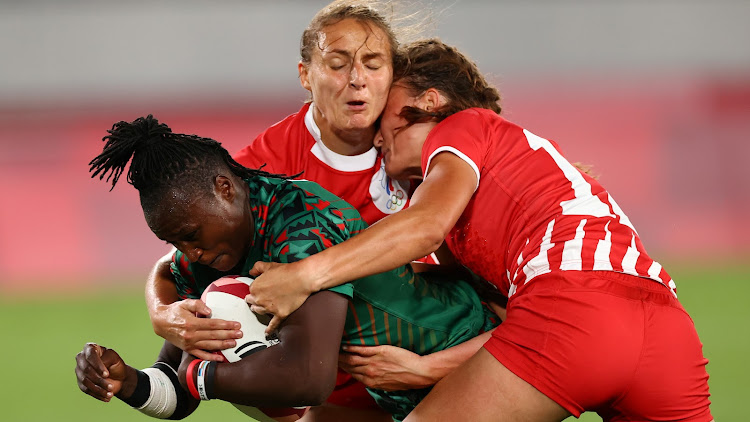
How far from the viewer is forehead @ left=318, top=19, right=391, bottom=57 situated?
144 inches

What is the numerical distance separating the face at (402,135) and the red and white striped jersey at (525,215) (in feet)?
0.80

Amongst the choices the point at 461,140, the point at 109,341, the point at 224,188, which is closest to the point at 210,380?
the point at 224,188

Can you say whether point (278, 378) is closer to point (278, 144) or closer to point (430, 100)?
point (430, 100)

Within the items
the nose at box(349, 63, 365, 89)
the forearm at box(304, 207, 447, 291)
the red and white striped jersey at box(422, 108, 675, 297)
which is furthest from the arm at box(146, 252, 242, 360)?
the nose at box(349, 63, 365, 89)

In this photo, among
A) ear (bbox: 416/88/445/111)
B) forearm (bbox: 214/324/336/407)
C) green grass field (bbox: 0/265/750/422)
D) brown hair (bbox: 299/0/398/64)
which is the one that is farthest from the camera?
green grass field (bbox: 0/265/750/422)

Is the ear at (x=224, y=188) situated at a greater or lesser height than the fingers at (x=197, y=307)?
greater

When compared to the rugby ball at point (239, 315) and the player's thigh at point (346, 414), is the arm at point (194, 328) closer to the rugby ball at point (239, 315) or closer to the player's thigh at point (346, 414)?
the rugby ball at point (239, 315)

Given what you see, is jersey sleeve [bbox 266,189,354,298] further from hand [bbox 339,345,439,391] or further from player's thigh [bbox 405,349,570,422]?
player's thigh [bbox 405,349,570,422]

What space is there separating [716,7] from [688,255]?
15.5ft

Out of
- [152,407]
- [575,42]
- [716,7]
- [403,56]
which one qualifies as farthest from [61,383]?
[716,7]

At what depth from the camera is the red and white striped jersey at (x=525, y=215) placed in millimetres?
2936

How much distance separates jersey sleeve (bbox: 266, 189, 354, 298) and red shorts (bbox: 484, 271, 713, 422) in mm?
626

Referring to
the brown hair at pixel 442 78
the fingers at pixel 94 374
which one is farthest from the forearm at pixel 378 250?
the fingers at pixel 94 374

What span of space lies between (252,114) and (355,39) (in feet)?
26.8
